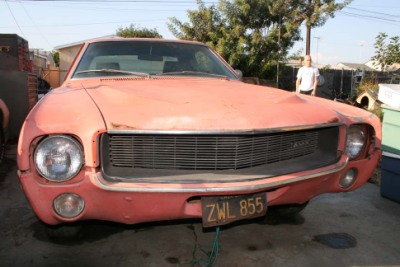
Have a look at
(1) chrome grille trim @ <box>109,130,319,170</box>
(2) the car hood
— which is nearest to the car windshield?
(2) the car hood

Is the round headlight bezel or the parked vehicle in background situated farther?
the parked vehicle in background

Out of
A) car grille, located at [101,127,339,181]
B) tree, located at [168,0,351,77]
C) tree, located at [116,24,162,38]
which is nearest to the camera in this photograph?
car grille, located at [101,127,339,181]

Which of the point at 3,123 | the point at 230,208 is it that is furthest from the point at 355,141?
the point at 3,123

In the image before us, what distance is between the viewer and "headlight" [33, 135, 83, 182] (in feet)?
6.88

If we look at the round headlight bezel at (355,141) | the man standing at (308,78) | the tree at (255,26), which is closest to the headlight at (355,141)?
the round headlight bezel at (355,141)

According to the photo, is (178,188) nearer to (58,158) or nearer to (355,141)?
(58,158)

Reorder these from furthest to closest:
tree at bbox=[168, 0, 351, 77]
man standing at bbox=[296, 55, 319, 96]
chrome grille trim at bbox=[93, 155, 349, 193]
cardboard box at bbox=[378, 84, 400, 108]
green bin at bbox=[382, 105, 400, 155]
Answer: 1. tree at bbox=[168, 0, 351, 77]
2. man standing at bbox=[296, 55, 319, 96]
3. cardboard box at bbox=[378, 84, 400, 108]
4. green bin at bbox=[382, 105, 400, 155]
5. chrome grille trim at bbox=[93, 155, 349, 193]

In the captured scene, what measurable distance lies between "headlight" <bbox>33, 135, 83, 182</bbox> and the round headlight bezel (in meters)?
1.82

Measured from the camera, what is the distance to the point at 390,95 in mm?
4465

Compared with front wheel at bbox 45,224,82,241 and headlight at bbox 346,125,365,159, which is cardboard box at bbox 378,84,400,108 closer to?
headlight at bbox 346,125,365,159

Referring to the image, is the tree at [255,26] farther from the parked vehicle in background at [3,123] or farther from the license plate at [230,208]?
the license plate at [230,208]

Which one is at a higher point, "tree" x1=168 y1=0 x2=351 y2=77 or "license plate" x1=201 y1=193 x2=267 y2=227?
"tree" x1=168 y1=0 x2=351 y2=77

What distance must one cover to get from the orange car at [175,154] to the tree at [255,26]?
1321 cm

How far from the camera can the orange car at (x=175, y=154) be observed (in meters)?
2.09
